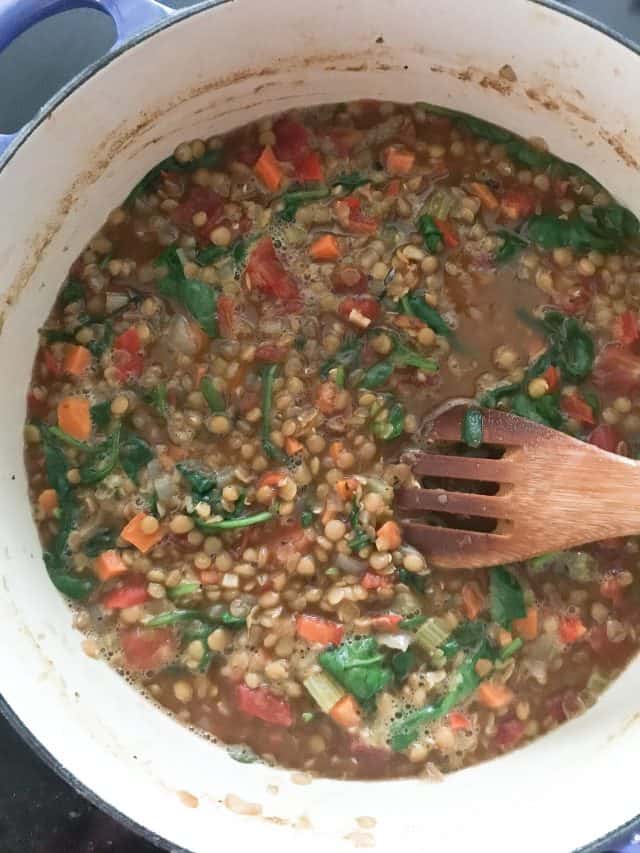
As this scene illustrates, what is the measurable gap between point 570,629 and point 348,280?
4.17 feet

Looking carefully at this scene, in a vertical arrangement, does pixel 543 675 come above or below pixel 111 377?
below

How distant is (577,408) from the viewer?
307 cm

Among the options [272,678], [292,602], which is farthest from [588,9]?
[272,678]

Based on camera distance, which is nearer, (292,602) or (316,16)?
(316,16)

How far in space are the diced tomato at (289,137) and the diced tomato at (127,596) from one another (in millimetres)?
1400

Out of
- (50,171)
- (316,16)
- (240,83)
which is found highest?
(316,16)

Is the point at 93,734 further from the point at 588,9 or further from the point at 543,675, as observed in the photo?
the point at 588,9

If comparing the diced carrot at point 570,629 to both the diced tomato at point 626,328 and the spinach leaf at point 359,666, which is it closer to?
the spinach leaf at point 359,666

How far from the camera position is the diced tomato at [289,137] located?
3064mm

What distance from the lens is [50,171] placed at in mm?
2727

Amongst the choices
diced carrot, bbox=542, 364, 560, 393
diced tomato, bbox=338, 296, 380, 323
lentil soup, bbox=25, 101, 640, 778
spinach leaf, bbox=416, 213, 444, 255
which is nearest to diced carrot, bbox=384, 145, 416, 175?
lentil soup, bbox=25, 101, 640, 778

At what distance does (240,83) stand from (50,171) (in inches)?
24.7

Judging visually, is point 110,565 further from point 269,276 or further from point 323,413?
point 269,276

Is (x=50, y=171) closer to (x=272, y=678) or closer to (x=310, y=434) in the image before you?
(x=310, y=434)
